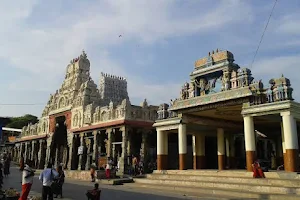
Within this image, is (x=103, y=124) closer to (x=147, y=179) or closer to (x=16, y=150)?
(x=147, y=179)

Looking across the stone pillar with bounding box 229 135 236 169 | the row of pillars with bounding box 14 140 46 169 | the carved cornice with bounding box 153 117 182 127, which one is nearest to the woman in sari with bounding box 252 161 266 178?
the carved cornice with bounding box 153 117 182 127

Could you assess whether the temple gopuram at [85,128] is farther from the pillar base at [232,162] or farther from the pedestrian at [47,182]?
the pedestrian at [47,182]

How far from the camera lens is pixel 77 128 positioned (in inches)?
1266

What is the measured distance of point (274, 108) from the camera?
563 inches

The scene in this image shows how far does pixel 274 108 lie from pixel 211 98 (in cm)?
387

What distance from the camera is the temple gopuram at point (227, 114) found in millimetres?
14195

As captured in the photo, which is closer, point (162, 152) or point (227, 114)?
point (227, 114)

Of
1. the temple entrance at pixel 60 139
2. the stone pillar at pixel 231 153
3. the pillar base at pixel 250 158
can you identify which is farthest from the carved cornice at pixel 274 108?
the temple entrance at pixel 60 139

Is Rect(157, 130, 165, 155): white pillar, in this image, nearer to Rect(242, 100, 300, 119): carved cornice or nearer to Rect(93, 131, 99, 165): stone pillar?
Rect(242, 100, 300, 119): carved cornice

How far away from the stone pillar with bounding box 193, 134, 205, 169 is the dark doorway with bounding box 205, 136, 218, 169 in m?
1.59

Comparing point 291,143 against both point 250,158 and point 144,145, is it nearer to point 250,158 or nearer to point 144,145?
point 250,158

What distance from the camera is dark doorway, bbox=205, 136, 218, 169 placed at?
81.7 ft

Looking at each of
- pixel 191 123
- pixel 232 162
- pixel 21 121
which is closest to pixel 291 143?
pixel 191 123

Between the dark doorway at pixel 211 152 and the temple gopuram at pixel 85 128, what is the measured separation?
547 cm
